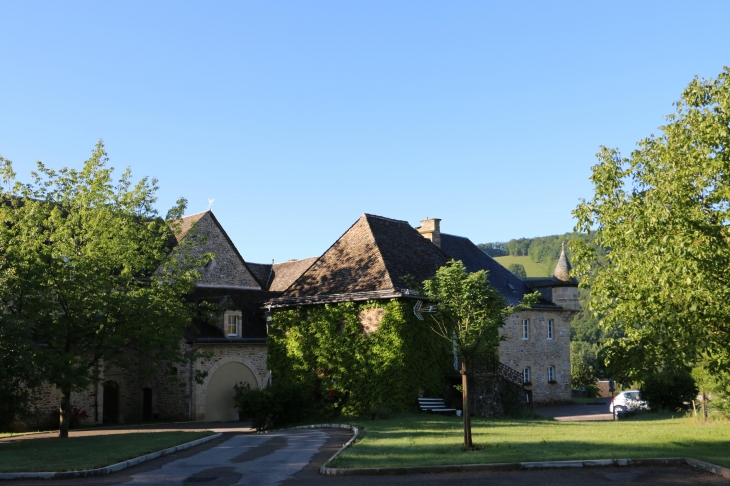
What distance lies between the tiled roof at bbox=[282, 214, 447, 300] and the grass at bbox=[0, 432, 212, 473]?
8816mm

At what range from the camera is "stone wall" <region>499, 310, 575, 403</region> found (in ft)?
138

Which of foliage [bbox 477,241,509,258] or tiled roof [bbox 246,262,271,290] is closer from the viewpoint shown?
tiled roof [bbox 246,262,271,290]

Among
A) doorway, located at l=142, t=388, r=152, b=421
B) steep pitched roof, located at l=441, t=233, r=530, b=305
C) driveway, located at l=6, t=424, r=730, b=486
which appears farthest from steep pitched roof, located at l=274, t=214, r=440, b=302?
driveway, located at l=6, t=424, r=730, b=486

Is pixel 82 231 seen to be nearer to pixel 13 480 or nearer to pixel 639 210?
pixel 13 480

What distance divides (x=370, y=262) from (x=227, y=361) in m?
Answer: 10.5

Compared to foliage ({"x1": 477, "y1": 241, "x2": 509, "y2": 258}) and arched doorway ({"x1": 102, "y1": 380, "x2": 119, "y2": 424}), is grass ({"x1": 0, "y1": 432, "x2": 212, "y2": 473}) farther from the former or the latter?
foliage ({"x1": 477, "y1": 241, "x2": 509, "y2": 258})

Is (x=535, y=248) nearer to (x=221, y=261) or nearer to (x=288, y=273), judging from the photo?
(x=288, y=273)

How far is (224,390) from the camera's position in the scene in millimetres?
35625

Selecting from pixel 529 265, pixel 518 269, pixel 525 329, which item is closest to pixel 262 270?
pixel 525 329

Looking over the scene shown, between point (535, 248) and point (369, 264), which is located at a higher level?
point (535, 248)

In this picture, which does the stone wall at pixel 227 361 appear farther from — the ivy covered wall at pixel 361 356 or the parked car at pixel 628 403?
the parked car at pixel 628 403

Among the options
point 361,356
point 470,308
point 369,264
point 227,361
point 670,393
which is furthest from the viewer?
point 227,361

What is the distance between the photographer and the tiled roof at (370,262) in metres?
28.4

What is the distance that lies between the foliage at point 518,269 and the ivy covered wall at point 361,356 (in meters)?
117
